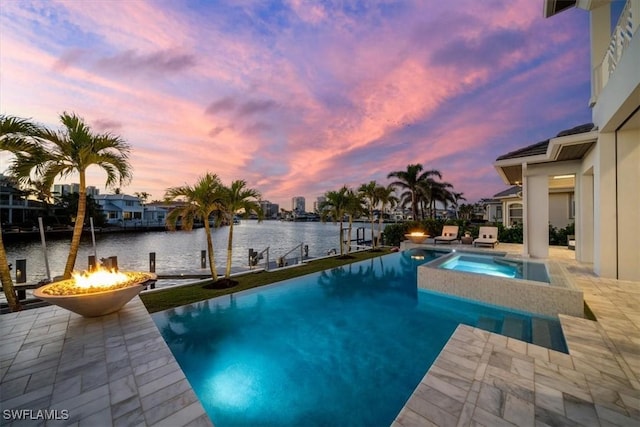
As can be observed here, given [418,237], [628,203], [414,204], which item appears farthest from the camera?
[414,204]

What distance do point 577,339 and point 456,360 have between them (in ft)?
7.04

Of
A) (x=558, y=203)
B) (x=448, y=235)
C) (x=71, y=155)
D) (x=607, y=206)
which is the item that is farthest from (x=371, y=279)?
(x=558, y=203)

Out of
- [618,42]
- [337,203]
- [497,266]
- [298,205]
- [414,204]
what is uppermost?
[618,42]

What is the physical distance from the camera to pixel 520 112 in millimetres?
14195

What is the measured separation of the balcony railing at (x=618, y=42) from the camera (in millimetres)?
4852

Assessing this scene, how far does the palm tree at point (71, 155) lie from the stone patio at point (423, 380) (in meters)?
3.18

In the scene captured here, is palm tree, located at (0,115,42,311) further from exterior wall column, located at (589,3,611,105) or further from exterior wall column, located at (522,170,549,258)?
exterior wall column, located at (522,170,549,258)

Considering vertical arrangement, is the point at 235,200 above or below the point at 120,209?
below

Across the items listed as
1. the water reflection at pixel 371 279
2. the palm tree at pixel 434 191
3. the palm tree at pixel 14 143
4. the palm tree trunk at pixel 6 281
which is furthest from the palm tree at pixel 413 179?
the palm tree trunk at pixel 6 281

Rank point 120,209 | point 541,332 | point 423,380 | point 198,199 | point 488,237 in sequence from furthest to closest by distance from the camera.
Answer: point 120,209
point 488,237
point 198,199
point 541,332
point 423,380

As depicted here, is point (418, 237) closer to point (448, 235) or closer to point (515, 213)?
point (448, 235)

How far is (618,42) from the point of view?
592 cm

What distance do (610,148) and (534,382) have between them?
776 centimetres

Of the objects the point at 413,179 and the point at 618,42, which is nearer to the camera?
the point at 618,42
